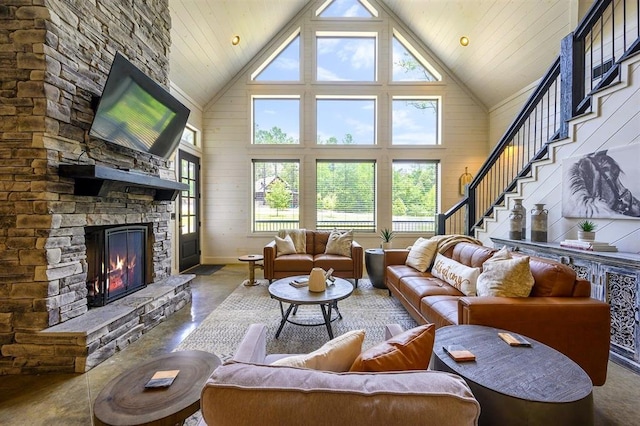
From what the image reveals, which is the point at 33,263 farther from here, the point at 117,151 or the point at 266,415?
the point at 266,415

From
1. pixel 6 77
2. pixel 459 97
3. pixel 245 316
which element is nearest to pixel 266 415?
pixel 245 316

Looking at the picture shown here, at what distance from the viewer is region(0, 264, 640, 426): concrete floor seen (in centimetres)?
168

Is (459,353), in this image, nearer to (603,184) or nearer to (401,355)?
(401,355)

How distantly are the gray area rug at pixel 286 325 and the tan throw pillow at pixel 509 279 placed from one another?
1.08 meters

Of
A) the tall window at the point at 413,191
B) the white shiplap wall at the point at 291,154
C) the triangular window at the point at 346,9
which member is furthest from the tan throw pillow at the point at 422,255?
the triangular window at the point at 346,9

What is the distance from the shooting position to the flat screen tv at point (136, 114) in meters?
2.46

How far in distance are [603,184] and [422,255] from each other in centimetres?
183

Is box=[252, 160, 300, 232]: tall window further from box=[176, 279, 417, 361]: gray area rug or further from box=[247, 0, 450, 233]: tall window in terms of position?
box=[176, 279, 417, 361]: gray area rug

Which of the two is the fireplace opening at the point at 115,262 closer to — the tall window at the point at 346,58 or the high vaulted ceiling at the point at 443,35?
the high vaulted ceiling at the point at 443,35

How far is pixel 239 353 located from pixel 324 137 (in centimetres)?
533

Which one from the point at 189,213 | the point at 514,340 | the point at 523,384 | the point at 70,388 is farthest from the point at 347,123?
the point at 70,388

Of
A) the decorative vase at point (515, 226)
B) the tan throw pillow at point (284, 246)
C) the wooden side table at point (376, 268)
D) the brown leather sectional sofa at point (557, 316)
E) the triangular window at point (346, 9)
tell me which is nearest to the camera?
the brown leather sectional sofa at point (557, 316)

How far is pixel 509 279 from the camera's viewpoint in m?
2.09

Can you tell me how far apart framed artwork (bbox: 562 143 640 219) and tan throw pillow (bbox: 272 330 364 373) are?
283 centimetres
